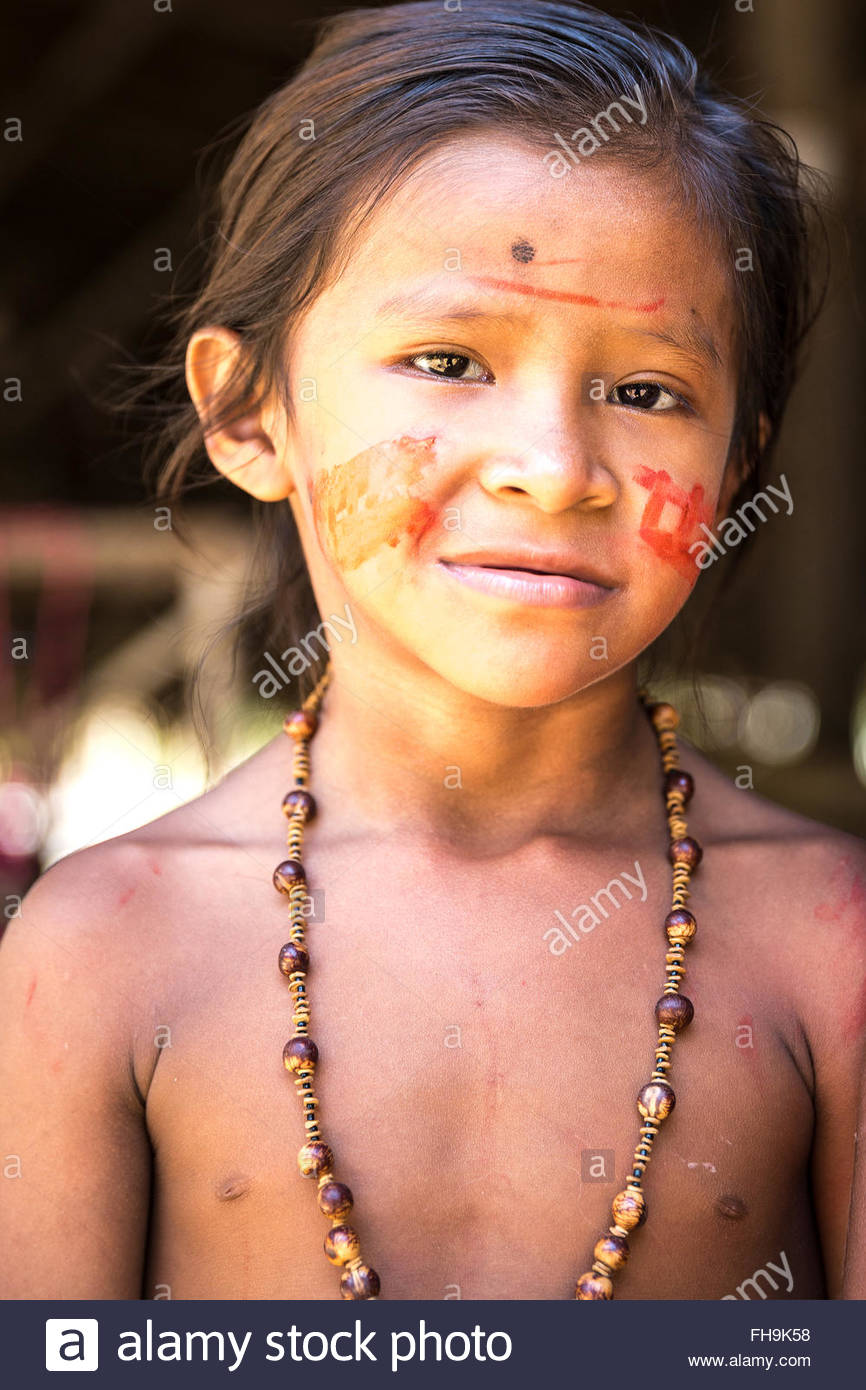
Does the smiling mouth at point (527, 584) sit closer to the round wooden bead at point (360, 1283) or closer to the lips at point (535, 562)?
the lips at point (535, 562)

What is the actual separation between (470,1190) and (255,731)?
99.2 inches

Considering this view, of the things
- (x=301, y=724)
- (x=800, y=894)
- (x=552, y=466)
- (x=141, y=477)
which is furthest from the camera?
(x=141, y=477)

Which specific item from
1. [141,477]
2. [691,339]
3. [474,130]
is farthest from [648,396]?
[141,477]

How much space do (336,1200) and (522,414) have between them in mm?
688

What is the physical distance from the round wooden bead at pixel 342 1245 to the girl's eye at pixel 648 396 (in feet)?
2.50

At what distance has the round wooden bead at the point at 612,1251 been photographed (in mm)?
1210

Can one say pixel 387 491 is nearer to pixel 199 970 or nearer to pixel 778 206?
pixel 199 970

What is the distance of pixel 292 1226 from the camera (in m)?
1.23

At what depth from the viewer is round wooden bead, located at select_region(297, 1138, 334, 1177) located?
1.21 m

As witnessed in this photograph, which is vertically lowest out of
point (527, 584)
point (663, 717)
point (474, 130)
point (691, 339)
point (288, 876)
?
point (288, 876)

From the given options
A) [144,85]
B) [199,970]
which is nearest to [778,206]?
[199,970]

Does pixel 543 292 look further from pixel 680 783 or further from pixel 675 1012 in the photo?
pixel 675 1012

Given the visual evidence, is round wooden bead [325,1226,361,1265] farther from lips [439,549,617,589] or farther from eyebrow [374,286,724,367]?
eyebrow [374,286,724,367]

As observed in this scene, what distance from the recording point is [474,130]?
127cm
